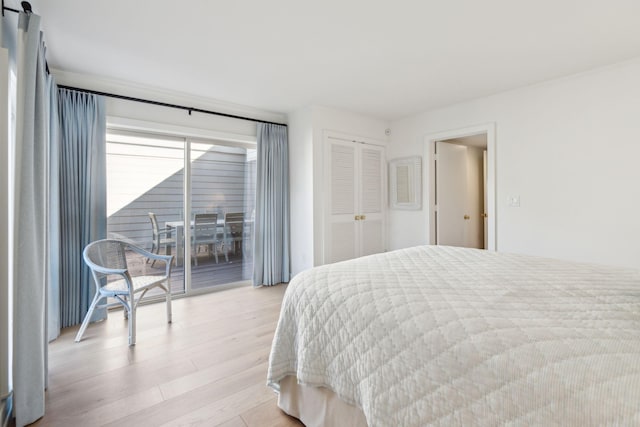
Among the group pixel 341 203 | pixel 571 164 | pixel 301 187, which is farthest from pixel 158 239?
pixel 571 164

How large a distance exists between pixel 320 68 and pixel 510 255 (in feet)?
7.56

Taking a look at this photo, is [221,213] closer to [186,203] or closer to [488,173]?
[186,203]

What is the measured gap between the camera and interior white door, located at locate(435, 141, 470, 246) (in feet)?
14.3

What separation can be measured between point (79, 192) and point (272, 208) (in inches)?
84.9

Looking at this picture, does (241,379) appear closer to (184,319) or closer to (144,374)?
(144,374)

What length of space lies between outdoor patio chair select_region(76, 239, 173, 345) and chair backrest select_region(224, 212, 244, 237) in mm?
1215

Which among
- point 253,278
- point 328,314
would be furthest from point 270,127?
point 328,314


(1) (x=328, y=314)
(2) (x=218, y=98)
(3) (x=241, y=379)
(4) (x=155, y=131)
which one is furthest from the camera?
(2) (x=218, y=98)

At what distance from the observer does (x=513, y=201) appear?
351 cm

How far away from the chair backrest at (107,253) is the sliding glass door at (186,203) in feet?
1.52

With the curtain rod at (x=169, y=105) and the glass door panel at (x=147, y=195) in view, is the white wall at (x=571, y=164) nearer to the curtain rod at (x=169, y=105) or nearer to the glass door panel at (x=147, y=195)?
the curtain rod at (x=169, y=105)

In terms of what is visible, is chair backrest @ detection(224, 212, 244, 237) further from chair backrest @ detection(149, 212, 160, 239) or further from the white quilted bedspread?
the white quilted bedspread

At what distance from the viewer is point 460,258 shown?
2.03 metres

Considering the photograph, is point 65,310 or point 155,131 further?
point 155,131
